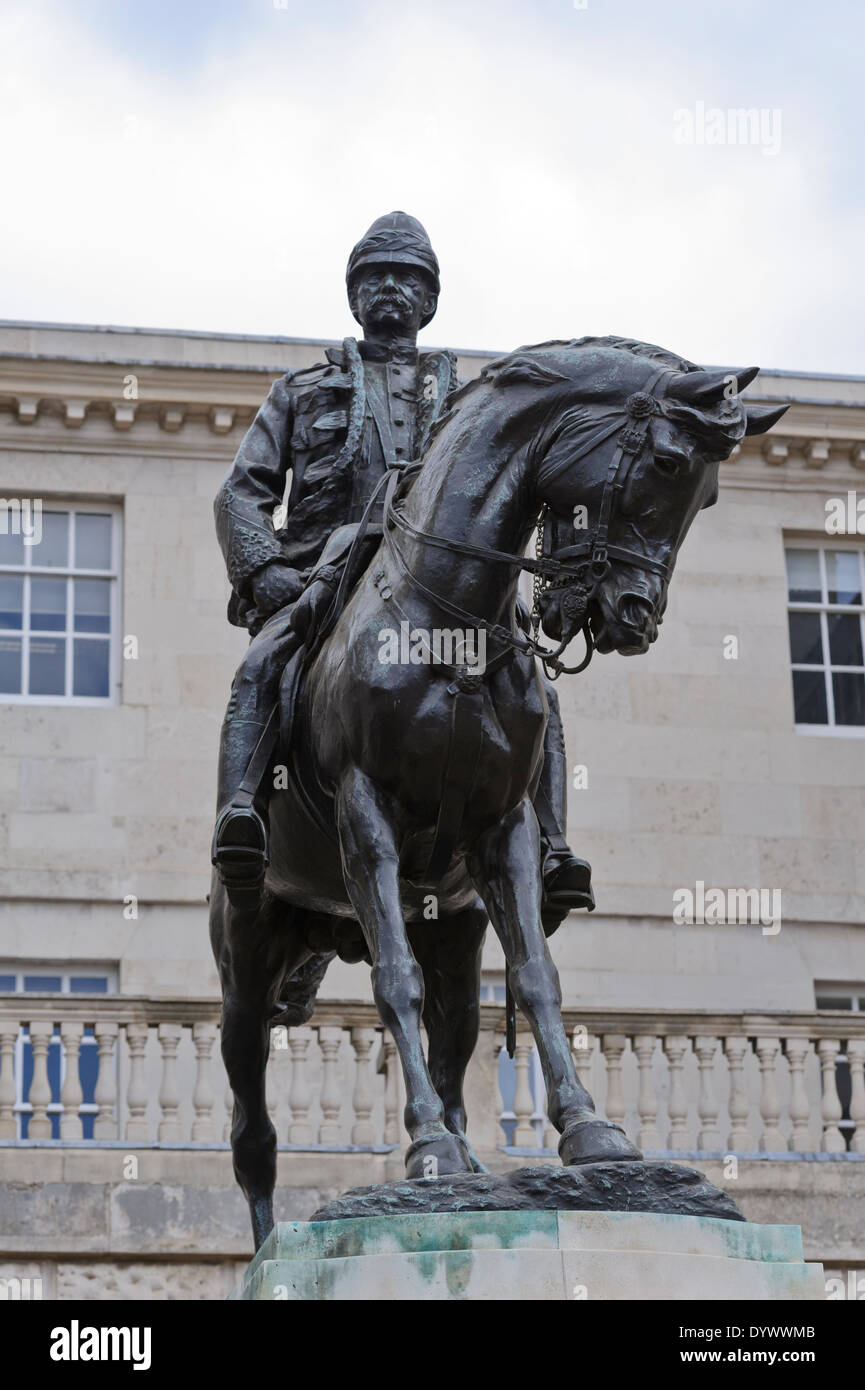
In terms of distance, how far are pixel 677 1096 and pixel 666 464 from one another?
33.3 ft

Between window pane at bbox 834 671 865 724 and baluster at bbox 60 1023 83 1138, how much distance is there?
860 cm

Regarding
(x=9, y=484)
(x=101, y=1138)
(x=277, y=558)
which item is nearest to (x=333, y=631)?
(x=277, y=558)

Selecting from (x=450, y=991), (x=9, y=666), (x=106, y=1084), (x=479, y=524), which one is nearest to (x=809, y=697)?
(x=9, y=666)

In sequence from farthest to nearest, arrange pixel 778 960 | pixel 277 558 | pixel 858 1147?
pixel 778 960
pixel 858 1147
pixel 277 558

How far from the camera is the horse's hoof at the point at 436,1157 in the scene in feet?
22.3

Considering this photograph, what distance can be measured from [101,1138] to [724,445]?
10.1 m

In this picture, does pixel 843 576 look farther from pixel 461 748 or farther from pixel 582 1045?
pixel 461 748

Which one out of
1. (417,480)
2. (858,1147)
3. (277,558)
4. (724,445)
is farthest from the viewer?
(858,1147)

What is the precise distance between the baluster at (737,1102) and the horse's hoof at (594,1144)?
10116 millimetres

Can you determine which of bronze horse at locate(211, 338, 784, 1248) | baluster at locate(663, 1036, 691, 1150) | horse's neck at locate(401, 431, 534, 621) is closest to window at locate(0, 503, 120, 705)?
baluster at locate(663, 1036, 691, 1150)

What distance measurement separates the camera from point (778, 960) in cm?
2081
